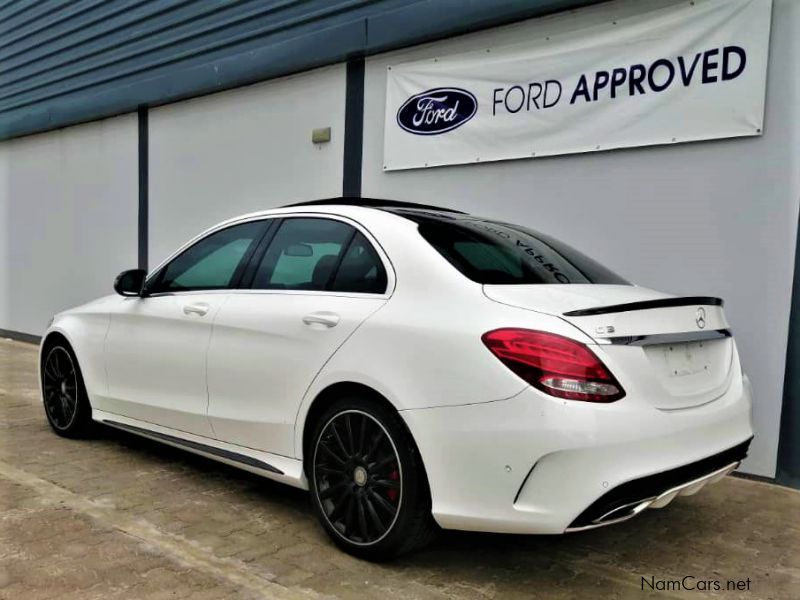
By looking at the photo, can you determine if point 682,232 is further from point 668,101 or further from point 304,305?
point 304,305

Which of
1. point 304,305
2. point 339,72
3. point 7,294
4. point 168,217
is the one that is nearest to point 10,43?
point 7,294

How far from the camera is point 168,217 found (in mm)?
8977

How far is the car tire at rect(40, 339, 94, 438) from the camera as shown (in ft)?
16.3

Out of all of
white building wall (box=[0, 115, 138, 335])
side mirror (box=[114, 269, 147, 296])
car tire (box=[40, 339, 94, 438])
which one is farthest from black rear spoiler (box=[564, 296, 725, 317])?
white building wall (box=[0, 115, 138, 335])

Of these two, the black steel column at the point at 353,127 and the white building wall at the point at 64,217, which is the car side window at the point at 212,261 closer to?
the black steel column at the point at 353,127

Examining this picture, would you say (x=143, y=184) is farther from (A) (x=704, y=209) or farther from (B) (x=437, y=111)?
(A) (x=704, y=209)

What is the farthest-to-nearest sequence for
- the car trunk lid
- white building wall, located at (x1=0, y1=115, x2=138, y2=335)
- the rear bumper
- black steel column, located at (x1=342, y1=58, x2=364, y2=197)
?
white building wall, located at (x1=0, y1=115, x2=138, y2=335), black steel column, located at (x1=342, y1=58, x2=364, y2=197), the car trunk lid, the rear bumper

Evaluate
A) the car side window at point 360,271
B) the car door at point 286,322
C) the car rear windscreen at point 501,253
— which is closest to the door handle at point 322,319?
the car door at point 286,322

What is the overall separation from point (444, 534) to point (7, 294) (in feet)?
36.1

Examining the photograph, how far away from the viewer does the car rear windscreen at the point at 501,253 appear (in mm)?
3143

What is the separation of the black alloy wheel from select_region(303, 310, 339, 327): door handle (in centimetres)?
235

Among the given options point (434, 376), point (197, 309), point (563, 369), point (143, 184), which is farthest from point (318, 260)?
point (143, 184)

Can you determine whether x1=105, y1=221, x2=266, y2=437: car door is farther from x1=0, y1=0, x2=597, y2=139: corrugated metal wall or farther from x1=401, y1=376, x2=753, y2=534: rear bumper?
x1=0, y1=0, x2=597, y2=139: corrugated metal wall

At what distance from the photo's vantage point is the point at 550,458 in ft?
8.46
